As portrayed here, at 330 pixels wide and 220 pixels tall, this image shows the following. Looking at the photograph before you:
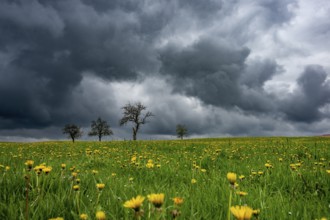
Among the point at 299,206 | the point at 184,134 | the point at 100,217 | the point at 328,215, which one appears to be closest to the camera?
the point at 100,217

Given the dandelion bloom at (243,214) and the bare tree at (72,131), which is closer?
the dandelion bloom at (243,214)

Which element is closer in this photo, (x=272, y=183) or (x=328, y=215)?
(x=328, y=215)

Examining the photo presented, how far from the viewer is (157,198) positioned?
5.50 ft

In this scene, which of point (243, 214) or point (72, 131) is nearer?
point (243, 214)

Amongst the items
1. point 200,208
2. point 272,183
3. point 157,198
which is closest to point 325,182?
point 272,183

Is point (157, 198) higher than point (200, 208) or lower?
higher

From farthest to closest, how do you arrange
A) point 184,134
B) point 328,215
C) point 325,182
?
1. point 184,134
2. point 325,182
3. point 328,215

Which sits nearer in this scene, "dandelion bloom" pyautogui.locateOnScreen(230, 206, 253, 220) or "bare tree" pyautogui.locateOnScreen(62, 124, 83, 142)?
"dandelion bloom" pyautogui.locateOnScreen(230, 206, 253, 220)

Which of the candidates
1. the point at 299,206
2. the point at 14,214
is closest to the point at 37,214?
the point at 14,214

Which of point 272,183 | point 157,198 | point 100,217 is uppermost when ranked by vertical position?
point 157,198

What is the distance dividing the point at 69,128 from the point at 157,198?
3566 inches

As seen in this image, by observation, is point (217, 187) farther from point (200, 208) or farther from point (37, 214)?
point (37, 214)

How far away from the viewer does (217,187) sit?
4293 mm

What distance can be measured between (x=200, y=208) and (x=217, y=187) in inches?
46.8
